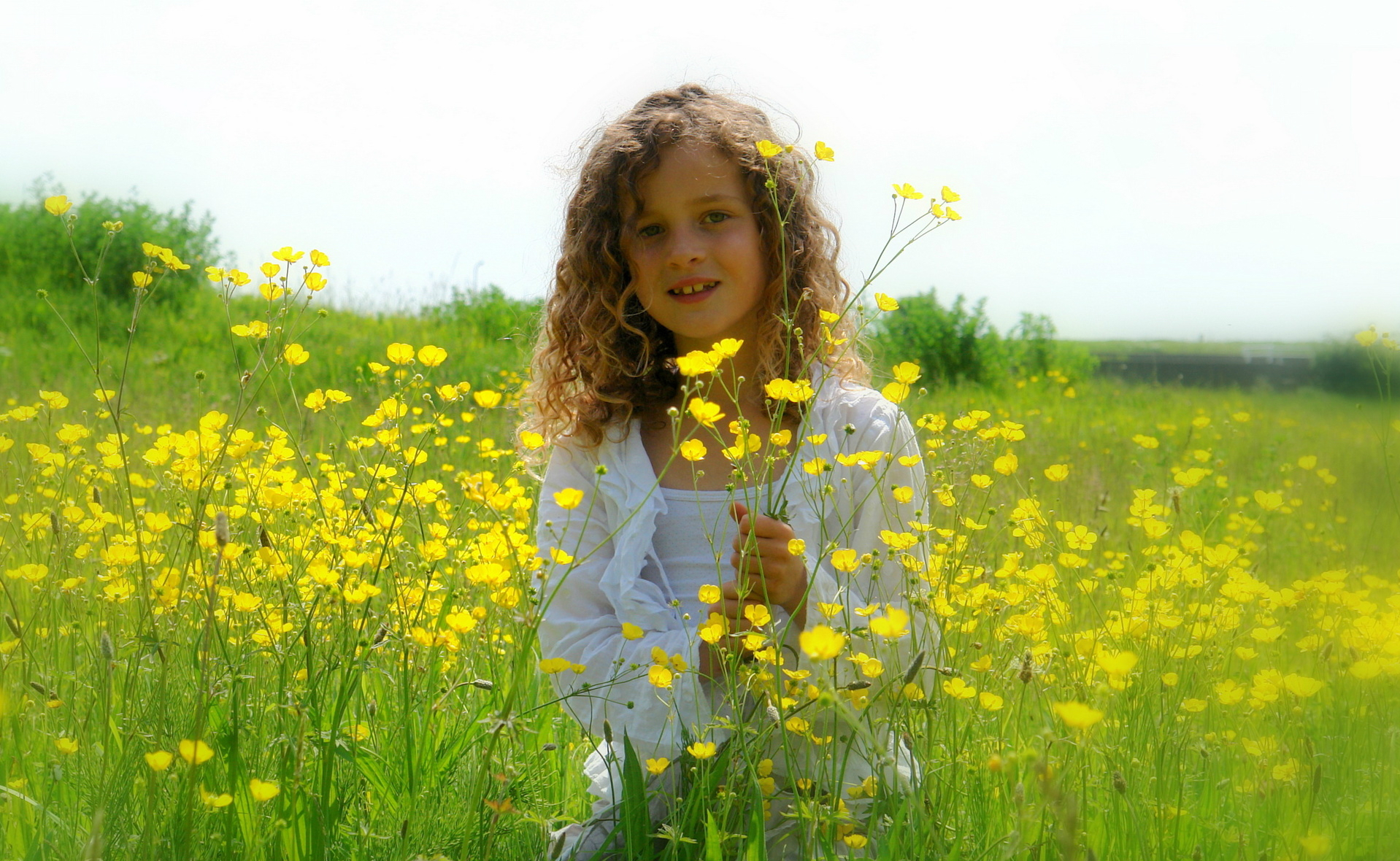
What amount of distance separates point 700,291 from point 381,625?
90 cm

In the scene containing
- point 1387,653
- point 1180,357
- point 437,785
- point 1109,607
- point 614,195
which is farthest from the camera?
point 1180,357

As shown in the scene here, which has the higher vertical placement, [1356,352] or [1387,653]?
[1356,352]

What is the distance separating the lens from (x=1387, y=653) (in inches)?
57.5

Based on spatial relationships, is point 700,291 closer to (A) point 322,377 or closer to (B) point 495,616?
(B) point 495,616

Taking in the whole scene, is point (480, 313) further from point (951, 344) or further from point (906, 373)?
point (906, 373)

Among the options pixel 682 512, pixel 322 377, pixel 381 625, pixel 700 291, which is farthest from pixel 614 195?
pixel 322 377

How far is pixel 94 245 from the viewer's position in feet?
29.6

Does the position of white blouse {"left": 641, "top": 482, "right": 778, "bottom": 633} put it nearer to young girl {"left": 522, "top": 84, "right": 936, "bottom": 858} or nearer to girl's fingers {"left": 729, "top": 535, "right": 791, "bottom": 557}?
young girl {"left": 522, "top": 84, "right": 936, "bottom": 858}

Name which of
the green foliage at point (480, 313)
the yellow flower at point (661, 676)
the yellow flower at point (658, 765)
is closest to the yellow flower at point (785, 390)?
the yellow flower at point (661, 676)

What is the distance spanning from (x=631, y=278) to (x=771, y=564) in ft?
3.05

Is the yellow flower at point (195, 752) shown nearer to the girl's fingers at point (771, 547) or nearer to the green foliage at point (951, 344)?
the girl's fingers at point (771, 547)

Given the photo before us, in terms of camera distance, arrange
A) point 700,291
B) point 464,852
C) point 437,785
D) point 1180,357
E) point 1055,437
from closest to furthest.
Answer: point 464,852
point 437,785
point 700,291
point 1055,437
point 1180,357

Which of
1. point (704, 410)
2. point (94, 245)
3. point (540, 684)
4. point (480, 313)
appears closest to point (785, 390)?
point (704, 410)

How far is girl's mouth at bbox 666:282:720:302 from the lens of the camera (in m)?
2.10
